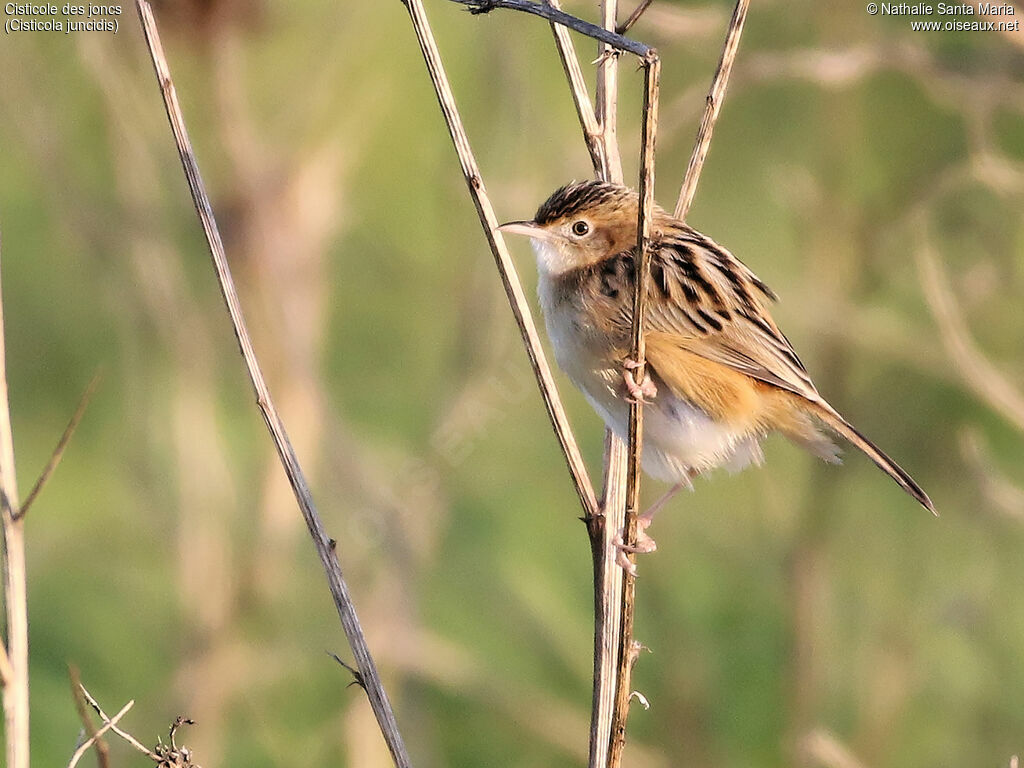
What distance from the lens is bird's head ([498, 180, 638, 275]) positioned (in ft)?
11.7

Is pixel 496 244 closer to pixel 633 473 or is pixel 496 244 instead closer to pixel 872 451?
pixel 633 473

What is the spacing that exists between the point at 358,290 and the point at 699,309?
6111mm

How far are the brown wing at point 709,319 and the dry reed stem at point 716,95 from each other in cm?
40

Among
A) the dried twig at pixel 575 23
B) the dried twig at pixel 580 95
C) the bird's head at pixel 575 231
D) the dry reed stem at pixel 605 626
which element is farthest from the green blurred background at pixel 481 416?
the dried twig at pixel 575 23

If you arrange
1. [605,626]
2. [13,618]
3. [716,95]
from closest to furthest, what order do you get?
[13,618], [605,626], [716,95]

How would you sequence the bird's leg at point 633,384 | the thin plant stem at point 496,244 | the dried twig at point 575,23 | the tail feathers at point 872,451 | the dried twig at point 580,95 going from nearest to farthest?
the dried twig at point 575,23, the thin plant stem at point 496,244, the bird's leg at point 633,384, the dried twig at point 580,95, the tail feathers at point 872,451

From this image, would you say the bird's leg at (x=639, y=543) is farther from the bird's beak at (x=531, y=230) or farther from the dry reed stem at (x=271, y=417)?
the bird's beak at (x=531, y=230)

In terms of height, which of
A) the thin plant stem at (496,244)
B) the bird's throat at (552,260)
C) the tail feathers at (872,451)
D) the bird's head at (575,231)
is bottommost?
the thin plant stem at (496,244)

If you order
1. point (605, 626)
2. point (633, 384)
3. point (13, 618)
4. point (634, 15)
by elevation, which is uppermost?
point (634, 15)

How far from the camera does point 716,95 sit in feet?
8.86

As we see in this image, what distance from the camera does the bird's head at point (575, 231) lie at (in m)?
3.57

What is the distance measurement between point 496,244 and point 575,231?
1279 mm

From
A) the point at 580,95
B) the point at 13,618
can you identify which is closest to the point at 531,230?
the point at 580,95

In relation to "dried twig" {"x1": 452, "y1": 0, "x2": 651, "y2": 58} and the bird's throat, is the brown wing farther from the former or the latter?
"dried twig" {"x1": 452, "y1": 0, "x2": 651, "y2": 58}
